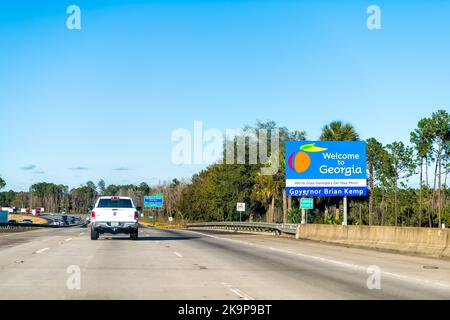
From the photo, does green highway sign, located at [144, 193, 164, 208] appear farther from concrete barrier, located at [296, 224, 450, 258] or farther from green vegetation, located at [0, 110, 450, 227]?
concrete barrier, located at [296, 224, 450, 258]

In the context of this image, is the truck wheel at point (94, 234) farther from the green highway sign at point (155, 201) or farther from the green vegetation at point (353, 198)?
the green highway sign at point (155, 201)

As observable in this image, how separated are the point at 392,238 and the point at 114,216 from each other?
1229 centimetres

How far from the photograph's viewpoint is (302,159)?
4019 cm

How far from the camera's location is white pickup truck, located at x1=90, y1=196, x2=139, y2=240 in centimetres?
2800

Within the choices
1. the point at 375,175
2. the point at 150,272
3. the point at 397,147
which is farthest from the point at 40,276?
the point at 375,175

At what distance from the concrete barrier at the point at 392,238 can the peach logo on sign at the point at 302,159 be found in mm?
3974

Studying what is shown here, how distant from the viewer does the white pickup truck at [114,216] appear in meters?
28.0

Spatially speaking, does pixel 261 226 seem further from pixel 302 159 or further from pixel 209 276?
pixel 209 276

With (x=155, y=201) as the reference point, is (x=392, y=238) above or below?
below

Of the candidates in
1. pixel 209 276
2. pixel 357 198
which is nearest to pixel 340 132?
pixel 357 198

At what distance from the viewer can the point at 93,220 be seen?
28375 mm

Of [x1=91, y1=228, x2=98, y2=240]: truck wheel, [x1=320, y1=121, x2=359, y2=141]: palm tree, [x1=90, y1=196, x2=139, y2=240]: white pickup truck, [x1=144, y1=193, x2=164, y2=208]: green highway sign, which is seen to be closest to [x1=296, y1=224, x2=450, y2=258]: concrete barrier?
[x1=90, y1=196, x2=139, y2=240]: white pickup truck

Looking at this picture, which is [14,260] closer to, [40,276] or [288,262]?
[40,276]
